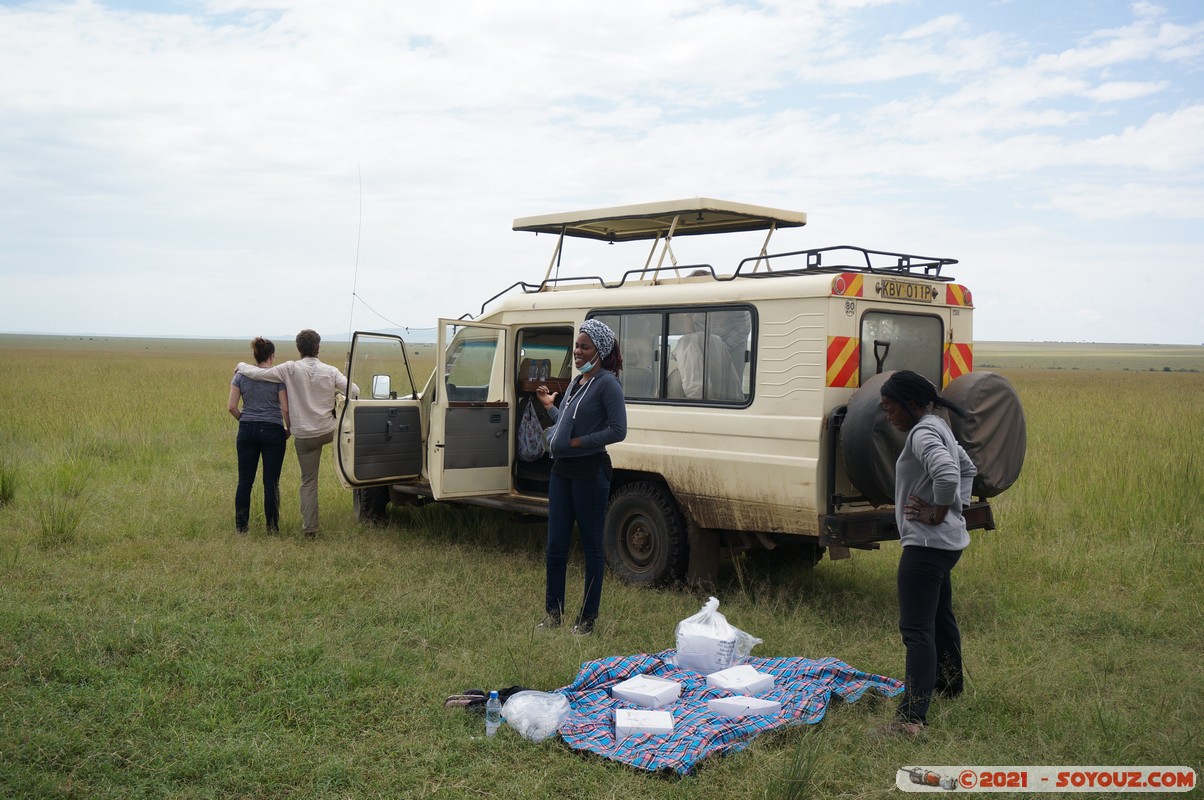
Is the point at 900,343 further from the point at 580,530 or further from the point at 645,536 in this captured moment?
the point at 580,530

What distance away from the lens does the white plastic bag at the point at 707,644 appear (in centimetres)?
522

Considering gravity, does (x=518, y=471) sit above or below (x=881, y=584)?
above

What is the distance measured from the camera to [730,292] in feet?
22.8

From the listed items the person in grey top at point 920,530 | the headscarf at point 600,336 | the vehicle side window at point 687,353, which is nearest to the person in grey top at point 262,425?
the vehicle side window at point 687,353

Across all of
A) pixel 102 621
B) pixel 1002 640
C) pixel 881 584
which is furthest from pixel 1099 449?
pixel 102 621

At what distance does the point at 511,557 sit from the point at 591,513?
2.39 meters

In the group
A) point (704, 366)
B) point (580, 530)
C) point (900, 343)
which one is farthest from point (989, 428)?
point (580, 530)

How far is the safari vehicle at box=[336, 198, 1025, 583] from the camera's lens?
20.6 feet

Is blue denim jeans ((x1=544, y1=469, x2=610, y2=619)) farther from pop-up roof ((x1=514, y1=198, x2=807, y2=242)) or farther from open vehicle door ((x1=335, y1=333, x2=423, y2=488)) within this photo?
open vehicle door ((x1=335, y1=333, x2=423, y2=488))

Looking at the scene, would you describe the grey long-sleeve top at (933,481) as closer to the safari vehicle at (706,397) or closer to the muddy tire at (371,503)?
the safari vehicle at (706,397)

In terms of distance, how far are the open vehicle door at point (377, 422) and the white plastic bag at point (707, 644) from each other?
4.04 m

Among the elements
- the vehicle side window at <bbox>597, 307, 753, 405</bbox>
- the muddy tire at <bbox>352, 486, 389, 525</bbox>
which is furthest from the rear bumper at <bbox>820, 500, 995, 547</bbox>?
the muddy tire at <bbox>352, 486, 389, 525</bbox>

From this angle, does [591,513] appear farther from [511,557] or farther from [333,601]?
[511,557]

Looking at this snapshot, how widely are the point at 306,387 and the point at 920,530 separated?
5.73 metres
